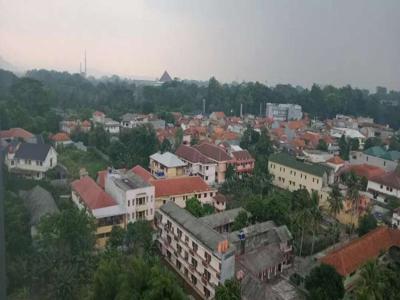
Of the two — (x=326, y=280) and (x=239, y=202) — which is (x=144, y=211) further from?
(x=326, y=280)

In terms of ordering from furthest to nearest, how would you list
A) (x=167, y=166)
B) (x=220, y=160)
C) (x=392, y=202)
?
(x=220, y=160)
(x=167, y=166)
(x=392, y=202)

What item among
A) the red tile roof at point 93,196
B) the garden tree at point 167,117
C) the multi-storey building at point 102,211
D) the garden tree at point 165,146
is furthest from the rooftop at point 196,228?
the garden tree at point 167,117

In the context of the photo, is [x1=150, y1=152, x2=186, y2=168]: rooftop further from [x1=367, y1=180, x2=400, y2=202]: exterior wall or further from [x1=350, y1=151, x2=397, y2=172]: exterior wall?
[x1=350, y1=151, x2=397, y2=172]: exterior wall

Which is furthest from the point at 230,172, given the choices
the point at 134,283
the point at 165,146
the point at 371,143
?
the point at 371,143

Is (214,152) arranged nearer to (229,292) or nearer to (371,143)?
(229,292)

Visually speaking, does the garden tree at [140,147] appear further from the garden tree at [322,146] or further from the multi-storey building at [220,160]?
the garden tree at [322,146]
